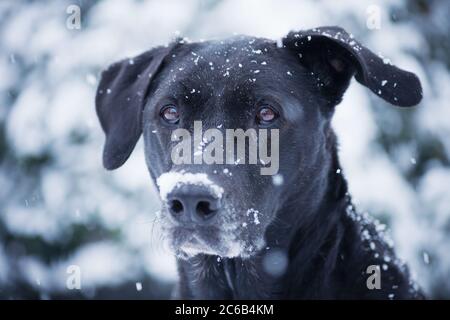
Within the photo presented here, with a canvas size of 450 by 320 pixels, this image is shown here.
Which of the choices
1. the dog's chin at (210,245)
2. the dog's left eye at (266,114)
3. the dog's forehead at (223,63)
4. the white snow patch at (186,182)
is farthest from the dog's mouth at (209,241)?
the dog's forehead at (223,63)

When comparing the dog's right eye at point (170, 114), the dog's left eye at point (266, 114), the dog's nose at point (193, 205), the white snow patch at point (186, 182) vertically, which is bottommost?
the dog's nose at point (193, 205)

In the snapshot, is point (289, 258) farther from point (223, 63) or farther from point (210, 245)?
point (223, 63)

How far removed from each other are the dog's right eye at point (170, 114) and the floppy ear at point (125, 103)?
0.84 feet

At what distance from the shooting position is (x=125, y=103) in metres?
3.67

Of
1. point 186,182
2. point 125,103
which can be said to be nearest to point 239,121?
point 186,182

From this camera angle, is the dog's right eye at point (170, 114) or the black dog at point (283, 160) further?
the dog's right eye at point (170, 114)

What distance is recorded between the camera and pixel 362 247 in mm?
3363

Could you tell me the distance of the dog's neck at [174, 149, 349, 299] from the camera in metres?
3.27

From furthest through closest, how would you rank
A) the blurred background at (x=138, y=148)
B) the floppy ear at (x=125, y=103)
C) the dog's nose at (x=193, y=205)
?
the blurred background at (x=138, y=148)
the floppy ear at (x=125, y=103)
the dog's nose at (x=193, y=205)

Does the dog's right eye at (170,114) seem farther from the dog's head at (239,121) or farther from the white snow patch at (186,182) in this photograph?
the white snow patch at (186,182)

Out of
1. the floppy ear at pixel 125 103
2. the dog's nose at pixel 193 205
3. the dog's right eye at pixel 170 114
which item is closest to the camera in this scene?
the dog's nose at pixel 193 205

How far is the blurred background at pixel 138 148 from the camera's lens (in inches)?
269
